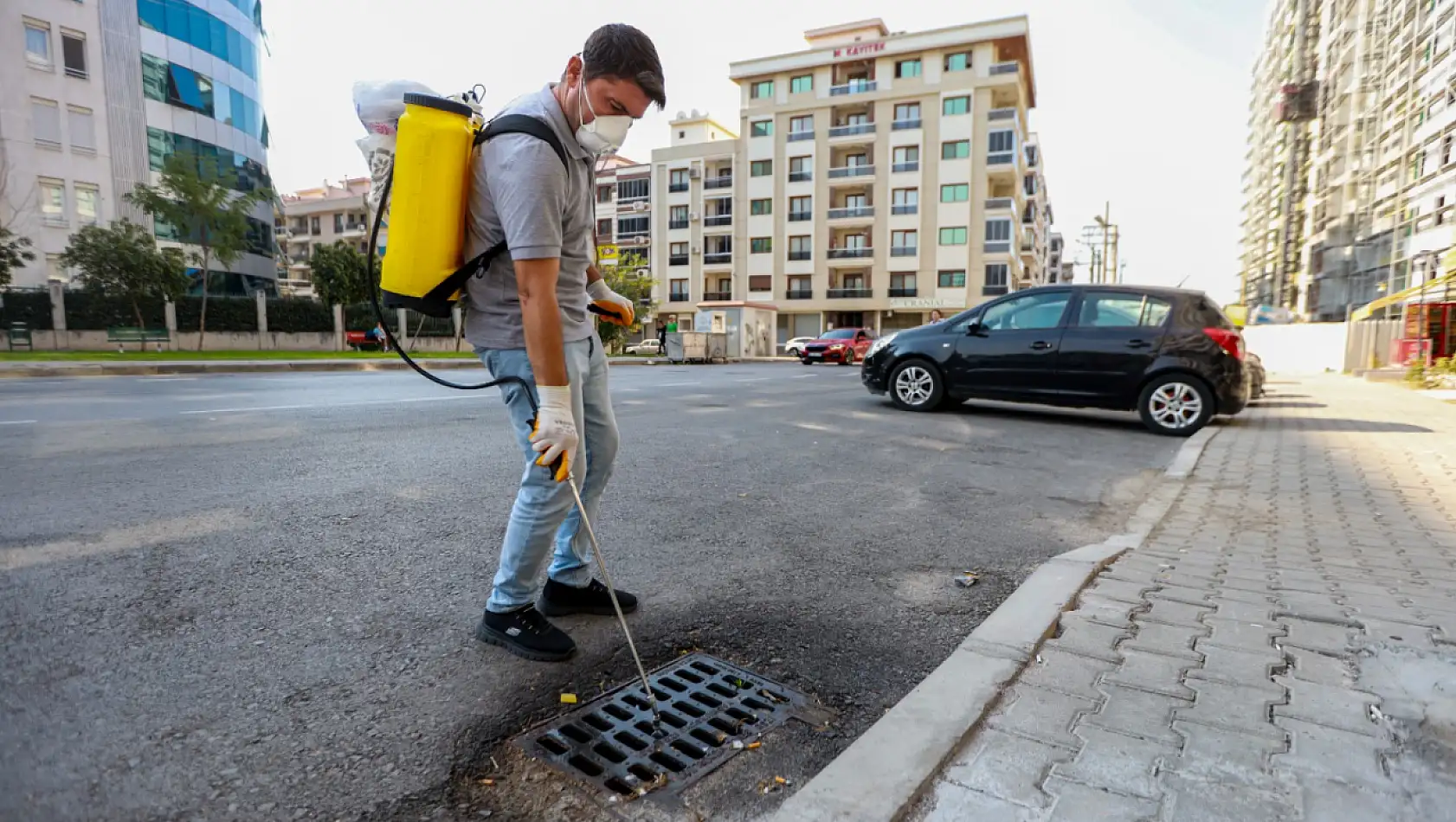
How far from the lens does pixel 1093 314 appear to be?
859cm

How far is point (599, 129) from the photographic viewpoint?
2336mm

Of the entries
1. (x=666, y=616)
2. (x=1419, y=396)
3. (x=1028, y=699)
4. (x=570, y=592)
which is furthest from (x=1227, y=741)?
(x=1419, y=396)

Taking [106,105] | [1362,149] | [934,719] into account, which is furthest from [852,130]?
[934,719]

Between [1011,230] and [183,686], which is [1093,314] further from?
[1011,230]

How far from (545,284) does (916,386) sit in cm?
798

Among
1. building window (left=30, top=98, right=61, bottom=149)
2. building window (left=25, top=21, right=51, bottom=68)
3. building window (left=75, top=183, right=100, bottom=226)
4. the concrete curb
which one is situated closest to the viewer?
the concrete curb

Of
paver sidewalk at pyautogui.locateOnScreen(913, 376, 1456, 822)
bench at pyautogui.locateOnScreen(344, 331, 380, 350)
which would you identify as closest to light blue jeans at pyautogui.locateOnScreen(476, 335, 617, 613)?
paver sidewalk at pyautogui.locateOnScreen(913, 376, 1456, 822)

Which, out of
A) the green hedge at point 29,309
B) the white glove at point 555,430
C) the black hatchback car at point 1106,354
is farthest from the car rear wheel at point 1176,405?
the green hedge at point 29,309

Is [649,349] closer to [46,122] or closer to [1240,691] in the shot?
[46,122]

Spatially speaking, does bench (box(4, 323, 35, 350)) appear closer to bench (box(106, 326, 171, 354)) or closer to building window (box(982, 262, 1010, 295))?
bench (box(106, 326, 171, 354))

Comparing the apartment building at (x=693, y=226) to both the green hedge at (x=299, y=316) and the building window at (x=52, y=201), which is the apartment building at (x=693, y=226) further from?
the building window at (x=52, y=201)

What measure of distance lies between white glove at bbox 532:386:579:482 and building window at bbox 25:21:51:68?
4133 cm

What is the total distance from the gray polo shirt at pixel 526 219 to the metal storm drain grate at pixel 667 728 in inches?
42.6

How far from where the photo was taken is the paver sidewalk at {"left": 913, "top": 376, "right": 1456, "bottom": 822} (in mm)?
1648
